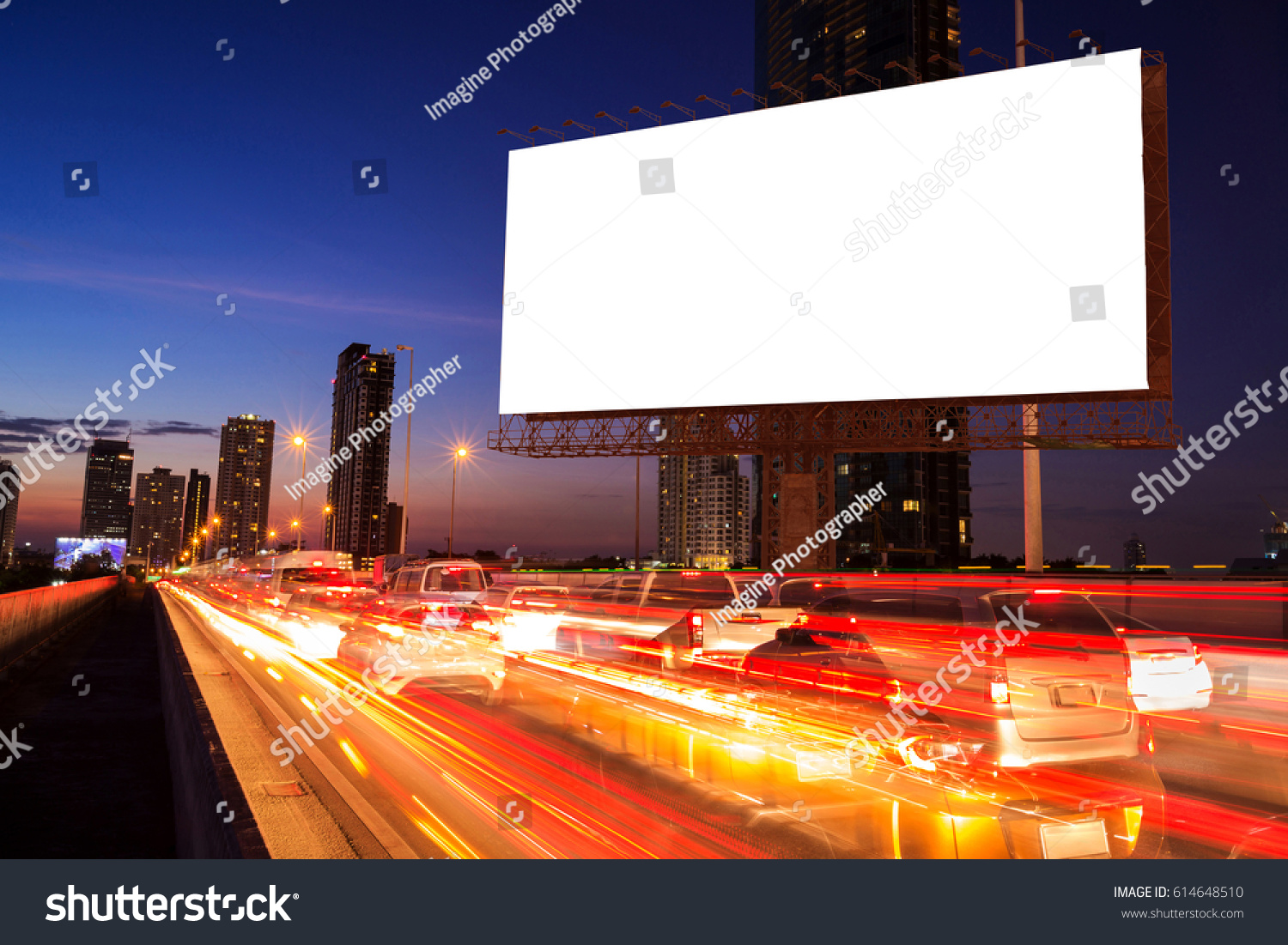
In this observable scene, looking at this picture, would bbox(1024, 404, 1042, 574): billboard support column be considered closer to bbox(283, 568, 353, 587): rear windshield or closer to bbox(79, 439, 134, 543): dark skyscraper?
bbox(283, 568, 353, 587): rear windshield

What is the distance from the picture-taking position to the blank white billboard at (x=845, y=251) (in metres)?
26.2

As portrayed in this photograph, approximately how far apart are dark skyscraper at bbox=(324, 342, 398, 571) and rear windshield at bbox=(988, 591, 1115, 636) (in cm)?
7996

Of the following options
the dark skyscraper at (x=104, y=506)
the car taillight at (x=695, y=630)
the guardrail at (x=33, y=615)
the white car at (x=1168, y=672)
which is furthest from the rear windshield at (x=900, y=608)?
the dark skyscraper at (x=104, y=506)

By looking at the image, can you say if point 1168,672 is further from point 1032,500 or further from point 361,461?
point 361,461

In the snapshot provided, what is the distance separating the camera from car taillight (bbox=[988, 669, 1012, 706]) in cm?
642

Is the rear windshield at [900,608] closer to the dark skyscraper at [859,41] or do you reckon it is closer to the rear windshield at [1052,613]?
the rear windshield at [1052,613]

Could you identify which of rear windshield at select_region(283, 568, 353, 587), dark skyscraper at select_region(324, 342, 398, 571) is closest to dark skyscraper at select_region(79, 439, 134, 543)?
dark skyscraper at select_region(324, 342, 398, 571)

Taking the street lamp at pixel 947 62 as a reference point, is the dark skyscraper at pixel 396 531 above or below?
below

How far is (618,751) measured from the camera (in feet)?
27.3

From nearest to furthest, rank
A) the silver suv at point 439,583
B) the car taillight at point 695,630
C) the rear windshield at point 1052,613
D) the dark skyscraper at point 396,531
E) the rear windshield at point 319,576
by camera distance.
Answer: the rear windshield at point 1052,613, the car taillight at point 695,630, the silver suv at point 439,583, the rear windshield at point 319,576, the dark skyscraper at point 396,531

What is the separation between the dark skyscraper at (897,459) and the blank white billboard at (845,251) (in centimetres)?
5661

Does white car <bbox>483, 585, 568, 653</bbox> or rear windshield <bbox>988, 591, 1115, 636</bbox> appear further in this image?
white car <bbox>483, 585, 568, 653</bbox>

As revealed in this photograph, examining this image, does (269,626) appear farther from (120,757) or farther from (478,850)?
(478,850)
